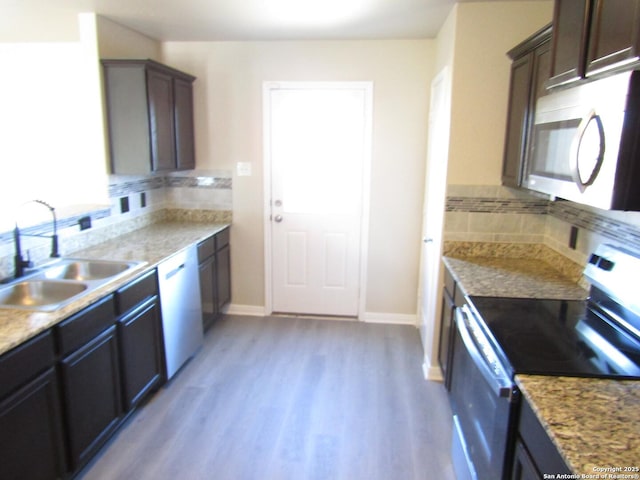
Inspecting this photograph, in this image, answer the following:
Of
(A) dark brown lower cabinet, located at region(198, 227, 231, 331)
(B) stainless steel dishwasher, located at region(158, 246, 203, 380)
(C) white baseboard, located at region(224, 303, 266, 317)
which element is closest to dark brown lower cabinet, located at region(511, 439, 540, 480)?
(B) stainless steel dishwasher, located at region(158, 246, 203, 380)

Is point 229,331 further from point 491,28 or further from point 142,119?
point 491,28

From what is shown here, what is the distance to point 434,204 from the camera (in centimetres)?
318

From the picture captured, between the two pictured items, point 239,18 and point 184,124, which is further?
point 184,124

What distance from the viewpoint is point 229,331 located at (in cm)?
375

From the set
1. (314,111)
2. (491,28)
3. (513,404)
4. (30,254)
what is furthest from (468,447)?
Answer: (314,111)

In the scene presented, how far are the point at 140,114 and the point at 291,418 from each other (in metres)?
2.26

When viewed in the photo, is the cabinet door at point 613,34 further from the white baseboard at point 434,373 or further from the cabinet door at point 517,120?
the white baseboard at point 434,373

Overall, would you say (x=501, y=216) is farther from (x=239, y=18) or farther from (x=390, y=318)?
(x=239, y=18)

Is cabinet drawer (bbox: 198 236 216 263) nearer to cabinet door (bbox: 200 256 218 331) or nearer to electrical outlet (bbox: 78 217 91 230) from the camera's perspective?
cabinet door (bbox: 200 256 218 331)

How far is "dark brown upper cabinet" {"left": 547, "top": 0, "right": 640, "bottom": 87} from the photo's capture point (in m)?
1.22

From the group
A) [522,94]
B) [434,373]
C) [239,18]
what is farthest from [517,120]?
[239,18]

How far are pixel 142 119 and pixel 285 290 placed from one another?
6.21 feet

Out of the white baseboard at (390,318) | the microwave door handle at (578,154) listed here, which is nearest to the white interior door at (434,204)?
the white baseboard at (390,318)

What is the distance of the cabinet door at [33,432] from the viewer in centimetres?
157
